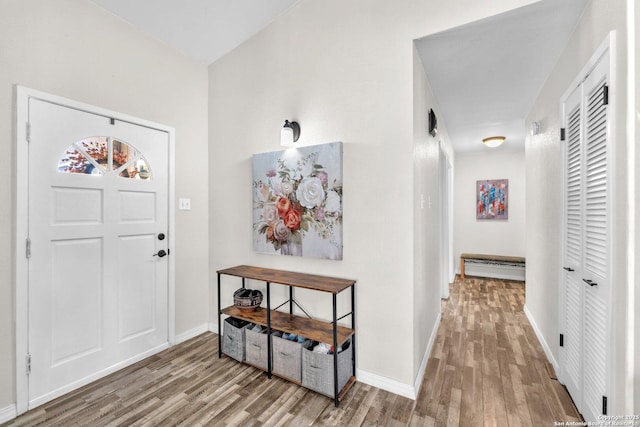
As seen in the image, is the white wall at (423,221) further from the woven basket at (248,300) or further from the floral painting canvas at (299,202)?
the woven basket at (248,300)

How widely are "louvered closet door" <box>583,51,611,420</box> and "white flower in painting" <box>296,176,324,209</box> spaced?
165cm

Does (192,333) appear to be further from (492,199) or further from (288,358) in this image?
(492,199)

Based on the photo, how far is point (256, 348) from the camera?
235 cm

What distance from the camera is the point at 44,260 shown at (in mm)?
1979

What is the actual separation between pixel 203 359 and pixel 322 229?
1.56m

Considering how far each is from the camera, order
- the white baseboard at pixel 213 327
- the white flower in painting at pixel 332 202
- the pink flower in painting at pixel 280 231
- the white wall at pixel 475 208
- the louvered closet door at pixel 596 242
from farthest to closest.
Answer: the white wall at pixel 475 208 < the white baseboard at pixel 213 327 < the pink flower in painting at pixel 280 231 < the white flower in painting at pixel 332 202 < the louvered closet door at pixel 596 242

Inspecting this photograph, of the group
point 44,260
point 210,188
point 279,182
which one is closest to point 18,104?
point 44,260

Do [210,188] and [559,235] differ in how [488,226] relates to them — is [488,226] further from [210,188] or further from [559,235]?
[210,188]

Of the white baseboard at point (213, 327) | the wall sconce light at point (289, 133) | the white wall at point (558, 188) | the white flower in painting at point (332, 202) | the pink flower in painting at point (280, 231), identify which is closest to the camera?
the white wall at point (558, 188)

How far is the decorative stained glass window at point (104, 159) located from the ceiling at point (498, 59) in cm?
242

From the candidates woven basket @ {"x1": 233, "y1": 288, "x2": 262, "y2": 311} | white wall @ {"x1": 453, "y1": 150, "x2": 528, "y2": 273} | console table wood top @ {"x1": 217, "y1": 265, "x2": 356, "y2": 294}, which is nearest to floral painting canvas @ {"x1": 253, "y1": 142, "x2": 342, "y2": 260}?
console table wood top @ {"x1": 217, "y1": 265, "x2": 356, "y2": 294}

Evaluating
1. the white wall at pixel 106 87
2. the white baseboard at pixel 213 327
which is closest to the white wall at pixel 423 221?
the white baseboard at pixel 213 327

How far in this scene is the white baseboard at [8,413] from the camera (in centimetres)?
179

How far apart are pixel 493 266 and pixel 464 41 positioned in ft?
14.9
